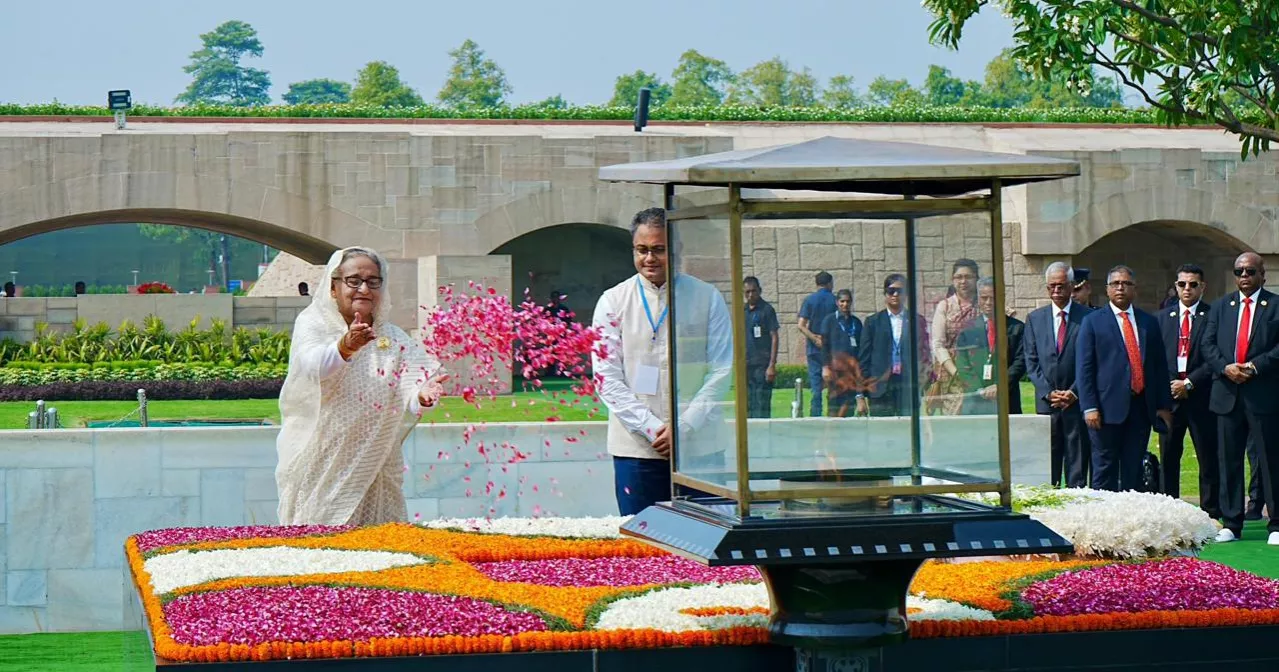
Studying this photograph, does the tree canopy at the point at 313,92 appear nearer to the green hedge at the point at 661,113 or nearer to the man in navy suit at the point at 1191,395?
the green hedge at the point at 661,113

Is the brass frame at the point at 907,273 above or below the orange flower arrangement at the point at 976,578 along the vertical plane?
above

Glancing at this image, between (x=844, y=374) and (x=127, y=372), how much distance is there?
60.7ft

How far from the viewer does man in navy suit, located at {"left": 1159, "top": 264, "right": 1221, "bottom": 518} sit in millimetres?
10422

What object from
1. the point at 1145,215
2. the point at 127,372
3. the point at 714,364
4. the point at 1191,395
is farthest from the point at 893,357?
the point at 1145,215

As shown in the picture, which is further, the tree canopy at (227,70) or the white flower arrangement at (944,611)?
the tree canopy at (227,70)

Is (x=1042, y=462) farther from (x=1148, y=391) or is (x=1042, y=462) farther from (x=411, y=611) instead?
(x=411, y=611)

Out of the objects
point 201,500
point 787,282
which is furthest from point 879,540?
point 201,500

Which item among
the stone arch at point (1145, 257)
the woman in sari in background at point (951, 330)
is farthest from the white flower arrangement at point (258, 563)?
the stone arch at point (1145, 257)

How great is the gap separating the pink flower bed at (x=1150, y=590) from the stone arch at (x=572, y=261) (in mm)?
23989

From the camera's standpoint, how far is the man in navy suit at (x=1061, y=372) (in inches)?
404

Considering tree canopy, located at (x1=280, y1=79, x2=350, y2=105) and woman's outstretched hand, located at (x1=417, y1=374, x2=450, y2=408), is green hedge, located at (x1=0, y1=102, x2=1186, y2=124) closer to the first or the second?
woman's outstretched hand, located at (x1=417, y1=374, x2=450, y2=408)

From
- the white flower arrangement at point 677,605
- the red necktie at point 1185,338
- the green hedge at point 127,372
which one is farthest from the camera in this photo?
the green hedge at point 127,372

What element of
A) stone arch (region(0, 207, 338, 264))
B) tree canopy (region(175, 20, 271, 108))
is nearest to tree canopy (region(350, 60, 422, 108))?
tree canopy (region(175, 20, 271, 108))

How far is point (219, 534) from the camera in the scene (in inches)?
225
